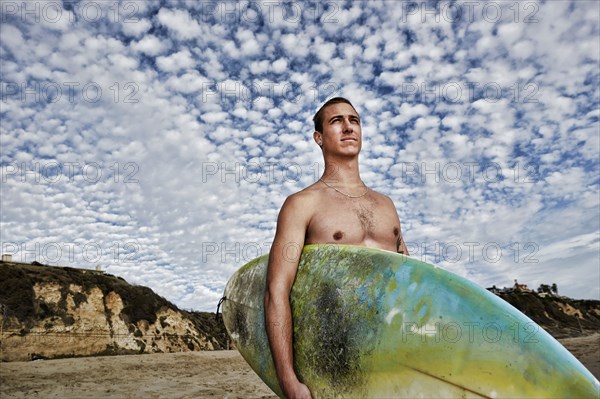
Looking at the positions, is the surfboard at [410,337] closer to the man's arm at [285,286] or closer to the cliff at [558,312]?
the man's arm at [285,286]

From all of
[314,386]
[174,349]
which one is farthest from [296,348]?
[174,349]

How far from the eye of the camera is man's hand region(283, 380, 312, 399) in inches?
69.9

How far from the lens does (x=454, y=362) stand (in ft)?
5.61

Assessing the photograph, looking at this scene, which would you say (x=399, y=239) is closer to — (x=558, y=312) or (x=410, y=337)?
(x=410, y=337)

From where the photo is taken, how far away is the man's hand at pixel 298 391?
1.77 m

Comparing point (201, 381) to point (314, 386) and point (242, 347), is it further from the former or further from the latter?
point (314, 386)

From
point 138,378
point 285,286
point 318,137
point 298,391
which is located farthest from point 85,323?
point 298,391

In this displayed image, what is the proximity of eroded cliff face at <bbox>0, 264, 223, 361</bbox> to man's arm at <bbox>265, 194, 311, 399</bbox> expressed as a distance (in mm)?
14650

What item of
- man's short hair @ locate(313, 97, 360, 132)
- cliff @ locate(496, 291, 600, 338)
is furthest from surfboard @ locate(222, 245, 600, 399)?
cliff @ locate(496, 291, 600, 338)

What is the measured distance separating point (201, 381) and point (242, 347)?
7560 mm

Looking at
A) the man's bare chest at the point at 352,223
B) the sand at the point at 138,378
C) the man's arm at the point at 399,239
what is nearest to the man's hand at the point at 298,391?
the man's bare chest at the point at 352,223

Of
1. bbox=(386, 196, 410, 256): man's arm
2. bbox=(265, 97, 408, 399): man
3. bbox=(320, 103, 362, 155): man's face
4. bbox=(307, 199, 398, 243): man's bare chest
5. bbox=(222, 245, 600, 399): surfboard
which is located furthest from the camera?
bbox=(386, 196, 410, 256): man's arm

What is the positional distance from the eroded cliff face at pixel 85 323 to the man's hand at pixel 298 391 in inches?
581

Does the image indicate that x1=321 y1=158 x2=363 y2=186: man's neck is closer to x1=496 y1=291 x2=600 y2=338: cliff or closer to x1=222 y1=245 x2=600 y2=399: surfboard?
x1=222 y1=245 x2=600 y2=399: surfboard
